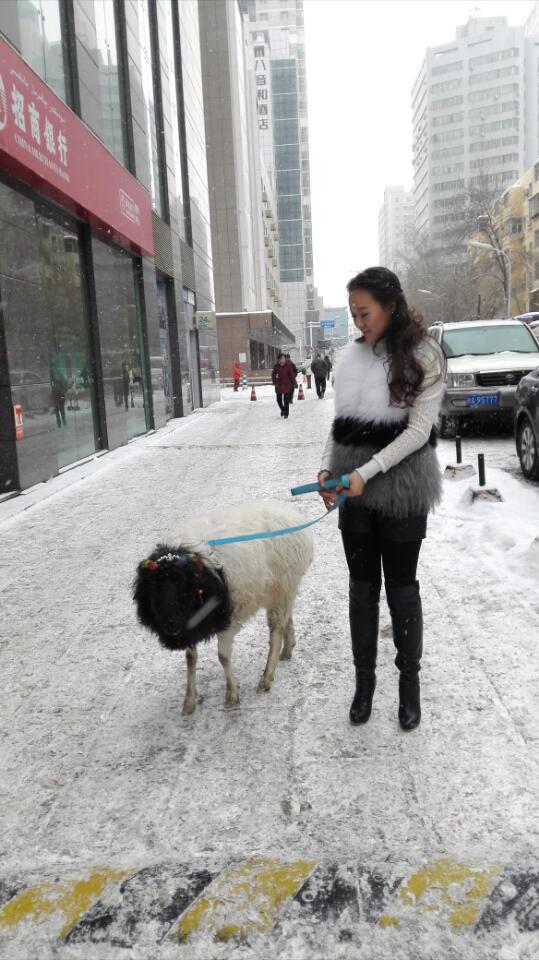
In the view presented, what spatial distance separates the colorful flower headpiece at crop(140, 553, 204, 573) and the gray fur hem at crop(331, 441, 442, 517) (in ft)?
2.38

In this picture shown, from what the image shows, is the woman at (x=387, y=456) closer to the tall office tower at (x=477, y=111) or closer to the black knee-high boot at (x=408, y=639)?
the black knee-high boot at (x=408, y=639)

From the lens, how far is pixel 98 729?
3.37m

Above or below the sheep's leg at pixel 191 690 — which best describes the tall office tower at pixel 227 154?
above

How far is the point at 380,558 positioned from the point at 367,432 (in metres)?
0.58

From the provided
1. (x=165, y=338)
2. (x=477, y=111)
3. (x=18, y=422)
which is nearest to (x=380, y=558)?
(x=18, y=422)

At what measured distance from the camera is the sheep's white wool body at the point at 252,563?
10.4ft

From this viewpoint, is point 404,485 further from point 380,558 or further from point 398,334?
point 398,334

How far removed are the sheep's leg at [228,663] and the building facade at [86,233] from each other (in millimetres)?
6934

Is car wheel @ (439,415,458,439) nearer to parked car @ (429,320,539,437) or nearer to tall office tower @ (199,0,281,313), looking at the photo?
parked car @ (429,320,539,437)

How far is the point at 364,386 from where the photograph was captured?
2.96 m

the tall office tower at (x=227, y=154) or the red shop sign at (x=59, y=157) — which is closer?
the red shop sign at (x=59, y=157)

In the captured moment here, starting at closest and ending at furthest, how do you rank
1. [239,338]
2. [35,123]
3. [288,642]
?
[288,642]
[35,123]
[239,338]

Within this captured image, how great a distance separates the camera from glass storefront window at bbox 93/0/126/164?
14.4 m

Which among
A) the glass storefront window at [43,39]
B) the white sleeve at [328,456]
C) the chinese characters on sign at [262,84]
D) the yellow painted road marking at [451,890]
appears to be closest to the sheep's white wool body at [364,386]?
the white sleeve at [328,456]
